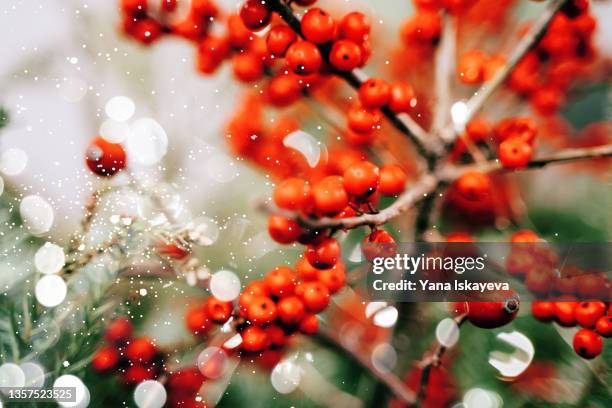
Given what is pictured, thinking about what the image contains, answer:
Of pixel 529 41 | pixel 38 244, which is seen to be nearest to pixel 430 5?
pixel 529 41

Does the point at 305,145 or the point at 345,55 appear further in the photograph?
the point at 305,145

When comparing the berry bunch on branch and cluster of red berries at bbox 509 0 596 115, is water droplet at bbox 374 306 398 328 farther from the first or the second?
cluster of red berries at bbox 509 0 596 115

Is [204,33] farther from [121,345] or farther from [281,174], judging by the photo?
[121,345]

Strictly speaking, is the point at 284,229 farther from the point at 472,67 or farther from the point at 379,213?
the point at 472,67

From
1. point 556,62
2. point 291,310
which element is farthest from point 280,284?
point 556,62

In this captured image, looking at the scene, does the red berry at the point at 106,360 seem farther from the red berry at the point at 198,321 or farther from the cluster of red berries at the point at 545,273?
the cluster of red berries at the point at 545,273

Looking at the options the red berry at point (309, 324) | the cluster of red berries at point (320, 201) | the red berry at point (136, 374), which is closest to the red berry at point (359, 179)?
the cluster of red berries at point (320, 201)
